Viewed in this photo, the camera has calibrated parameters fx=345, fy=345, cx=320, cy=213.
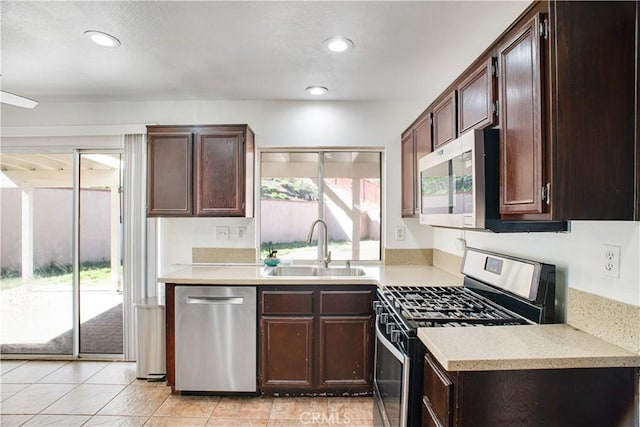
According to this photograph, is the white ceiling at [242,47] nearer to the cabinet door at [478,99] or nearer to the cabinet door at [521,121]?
the cabinet door at [478,99]

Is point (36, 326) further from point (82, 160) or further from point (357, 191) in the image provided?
point (357, 191)

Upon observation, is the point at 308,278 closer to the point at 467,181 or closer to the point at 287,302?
the point at 287,302

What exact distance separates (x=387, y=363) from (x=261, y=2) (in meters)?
1.96

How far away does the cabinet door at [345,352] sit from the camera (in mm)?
2477

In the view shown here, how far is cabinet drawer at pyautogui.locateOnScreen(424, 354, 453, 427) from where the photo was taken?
3.94 ft

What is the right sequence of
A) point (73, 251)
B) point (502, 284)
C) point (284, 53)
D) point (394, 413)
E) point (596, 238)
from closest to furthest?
point (596, 238) < point (394, 413) < point (502, 284) < point (284, 53) < point (73, 251)

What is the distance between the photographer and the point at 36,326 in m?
→ 3.28

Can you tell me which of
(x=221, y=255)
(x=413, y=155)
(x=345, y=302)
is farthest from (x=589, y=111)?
(x=221, y=255)

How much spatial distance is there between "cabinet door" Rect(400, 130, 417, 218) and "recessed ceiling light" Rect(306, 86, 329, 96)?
0.78 m

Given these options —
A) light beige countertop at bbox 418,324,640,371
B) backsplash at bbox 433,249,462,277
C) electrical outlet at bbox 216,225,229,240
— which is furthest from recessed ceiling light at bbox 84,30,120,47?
backsplash at bbox 433,249,462,277

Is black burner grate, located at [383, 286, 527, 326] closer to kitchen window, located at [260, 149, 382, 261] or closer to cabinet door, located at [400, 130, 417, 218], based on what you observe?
cabinet door, located at [400, 130, 417, 218]

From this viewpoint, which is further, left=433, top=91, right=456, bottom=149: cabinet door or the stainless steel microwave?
left=433, top=91, right=456, bottom=149: cabinet door

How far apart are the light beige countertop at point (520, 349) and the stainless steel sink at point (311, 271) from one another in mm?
1541

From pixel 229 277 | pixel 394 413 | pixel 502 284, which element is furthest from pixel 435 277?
pixel 229 277
